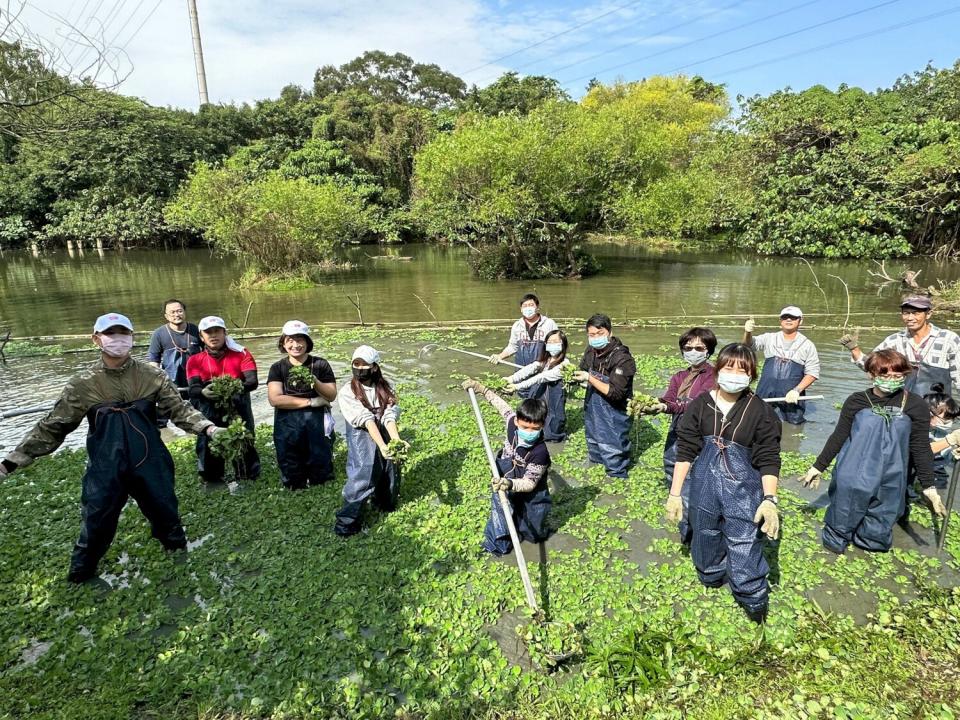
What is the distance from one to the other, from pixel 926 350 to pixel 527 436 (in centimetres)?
452

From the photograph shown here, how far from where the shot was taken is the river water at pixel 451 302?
37.6 feet

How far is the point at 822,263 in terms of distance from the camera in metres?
27.9

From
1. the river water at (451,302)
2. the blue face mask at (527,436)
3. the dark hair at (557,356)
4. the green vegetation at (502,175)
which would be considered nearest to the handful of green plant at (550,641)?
the blue face mask at (527,436)

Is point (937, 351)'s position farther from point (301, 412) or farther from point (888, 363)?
point (301, 412)

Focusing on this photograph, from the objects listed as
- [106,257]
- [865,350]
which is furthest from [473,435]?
[106,257]

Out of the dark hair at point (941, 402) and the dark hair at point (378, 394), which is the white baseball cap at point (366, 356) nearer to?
the dark hair at point (378, 394)

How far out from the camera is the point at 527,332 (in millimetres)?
8227

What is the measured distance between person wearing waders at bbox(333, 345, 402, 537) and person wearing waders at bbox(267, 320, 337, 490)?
82cm

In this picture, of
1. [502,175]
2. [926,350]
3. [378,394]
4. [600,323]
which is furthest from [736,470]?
[502,175]

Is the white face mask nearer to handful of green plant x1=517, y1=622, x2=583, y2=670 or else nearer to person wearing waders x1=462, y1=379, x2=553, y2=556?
person wearing waders x1=462, y1=379, x2=553, y2=556

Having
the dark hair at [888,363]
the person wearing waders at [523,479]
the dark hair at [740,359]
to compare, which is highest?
the dark hair at [740,359]

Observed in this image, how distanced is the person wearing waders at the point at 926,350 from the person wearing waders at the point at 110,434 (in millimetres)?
6916

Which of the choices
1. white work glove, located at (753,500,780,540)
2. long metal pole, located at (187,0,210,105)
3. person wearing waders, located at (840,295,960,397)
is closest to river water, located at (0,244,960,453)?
person wearing waders, located at (840,295,960,397)

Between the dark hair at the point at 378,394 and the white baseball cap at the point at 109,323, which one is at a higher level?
the white baseball cap at the point at 109,323
